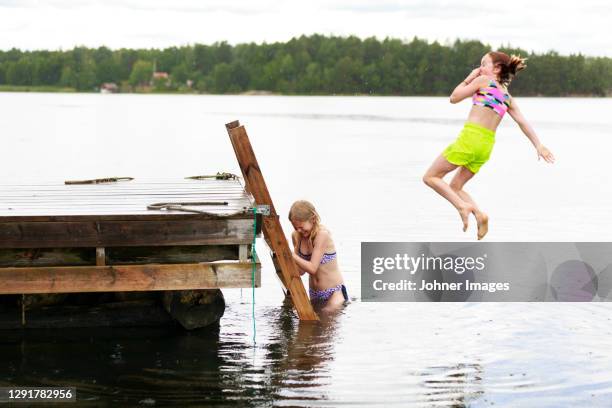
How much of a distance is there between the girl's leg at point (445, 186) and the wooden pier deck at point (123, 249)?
1.79 meters

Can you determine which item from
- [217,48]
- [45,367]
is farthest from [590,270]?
[217,48]

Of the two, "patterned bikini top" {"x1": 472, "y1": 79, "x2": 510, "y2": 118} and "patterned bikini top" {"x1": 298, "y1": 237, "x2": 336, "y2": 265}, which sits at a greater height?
"patterned bikini top" {"x1": 472, "y1": 79, "x2": 510, "y2": 118}

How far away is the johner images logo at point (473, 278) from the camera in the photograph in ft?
42.8

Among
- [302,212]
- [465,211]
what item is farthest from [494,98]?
[302,212]

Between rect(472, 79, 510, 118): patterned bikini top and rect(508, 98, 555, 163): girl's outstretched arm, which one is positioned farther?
rect(472, 79, 510, 118): patterned bikini top

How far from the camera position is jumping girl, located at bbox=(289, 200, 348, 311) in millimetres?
11523

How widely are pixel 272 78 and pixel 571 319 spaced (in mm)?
174194

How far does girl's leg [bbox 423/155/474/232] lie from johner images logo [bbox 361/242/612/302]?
7.49ft

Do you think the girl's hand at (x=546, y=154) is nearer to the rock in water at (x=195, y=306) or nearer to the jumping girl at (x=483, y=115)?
the jumping girl at (x=483, y=115)

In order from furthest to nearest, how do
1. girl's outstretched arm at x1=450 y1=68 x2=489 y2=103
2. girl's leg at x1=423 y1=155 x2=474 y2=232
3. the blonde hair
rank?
the blonde hair < girl's leg at x1=423 y1=155 x2=474 y2=232 < girl's outstretched arm at x1=450 y1=68 x2=489 y2=103

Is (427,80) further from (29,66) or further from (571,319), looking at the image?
(571,319)

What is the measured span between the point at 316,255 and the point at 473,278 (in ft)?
8.16

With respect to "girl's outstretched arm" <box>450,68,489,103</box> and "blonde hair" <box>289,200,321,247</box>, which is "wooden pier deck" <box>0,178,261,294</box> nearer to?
"blonde hair" <box>289,200,321,247</box>

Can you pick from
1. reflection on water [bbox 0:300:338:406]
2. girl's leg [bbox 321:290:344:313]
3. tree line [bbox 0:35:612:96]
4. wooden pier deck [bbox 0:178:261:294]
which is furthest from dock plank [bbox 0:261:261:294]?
tree line [bbox 0:35:612:96]
